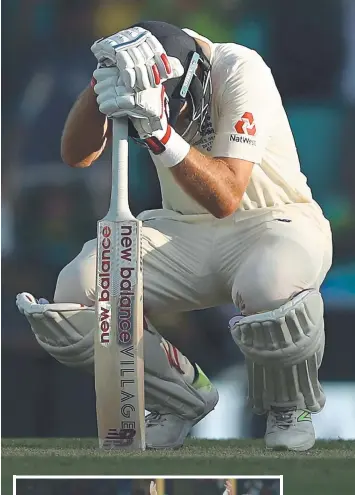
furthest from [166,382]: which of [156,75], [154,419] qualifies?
[156,75]

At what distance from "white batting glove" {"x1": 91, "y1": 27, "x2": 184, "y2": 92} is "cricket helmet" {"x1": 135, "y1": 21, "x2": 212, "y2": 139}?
4.2 inches

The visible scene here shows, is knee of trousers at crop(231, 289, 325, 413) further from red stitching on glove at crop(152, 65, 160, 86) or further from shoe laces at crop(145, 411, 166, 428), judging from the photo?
red stitching on glove at crop(152, 65, 160, 86)

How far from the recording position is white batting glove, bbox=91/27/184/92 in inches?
102

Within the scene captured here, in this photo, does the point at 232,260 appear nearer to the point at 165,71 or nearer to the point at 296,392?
the point at 296,392

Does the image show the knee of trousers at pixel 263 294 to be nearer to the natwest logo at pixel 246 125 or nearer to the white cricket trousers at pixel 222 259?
the white cricket trousers at pixel 222 259

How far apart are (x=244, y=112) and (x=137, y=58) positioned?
383mm

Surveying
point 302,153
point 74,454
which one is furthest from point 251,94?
point 302,153

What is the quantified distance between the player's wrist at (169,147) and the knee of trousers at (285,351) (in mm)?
388

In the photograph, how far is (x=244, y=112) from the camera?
2898 millimetres

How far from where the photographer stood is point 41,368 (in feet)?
13.9

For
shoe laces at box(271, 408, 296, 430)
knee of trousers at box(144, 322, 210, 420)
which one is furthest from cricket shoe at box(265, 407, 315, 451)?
knee of trousers at box(144, 322, 210, 420)

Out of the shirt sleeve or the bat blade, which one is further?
the shirt sleeve

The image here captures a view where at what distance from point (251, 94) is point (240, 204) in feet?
0.91

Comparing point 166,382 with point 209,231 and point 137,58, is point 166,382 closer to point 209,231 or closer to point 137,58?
point 209,231
